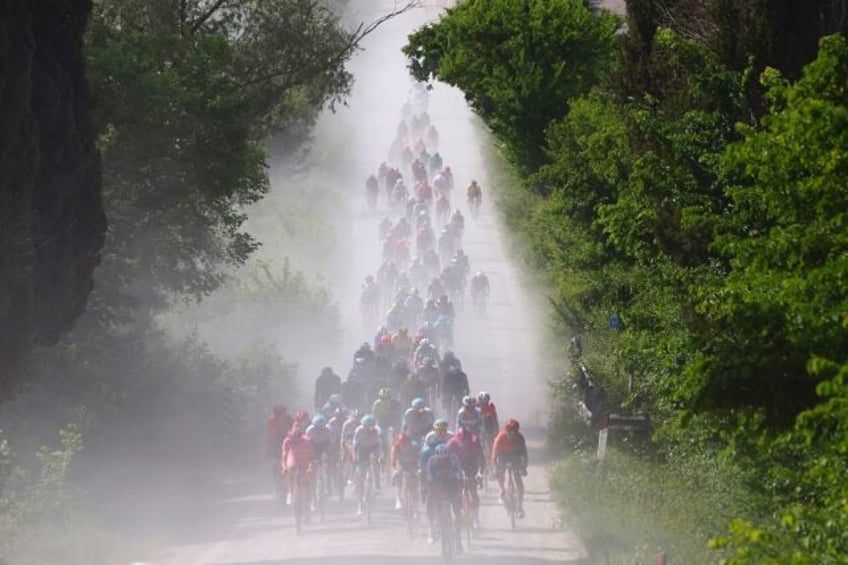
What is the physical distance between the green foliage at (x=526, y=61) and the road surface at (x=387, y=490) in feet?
18.5

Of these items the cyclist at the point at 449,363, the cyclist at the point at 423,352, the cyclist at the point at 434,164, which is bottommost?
the cyclist at the point at 449,363

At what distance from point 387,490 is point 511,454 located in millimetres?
4045

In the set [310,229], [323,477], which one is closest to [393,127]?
[310,229]

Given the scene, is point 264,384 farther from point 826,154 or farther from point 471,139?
point 471,139

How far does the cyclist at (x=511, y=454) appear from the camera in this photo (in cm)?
2631

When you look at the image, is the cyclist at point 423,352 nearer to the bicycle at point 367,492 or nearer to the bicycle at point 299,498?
the bicycle at point 367,492

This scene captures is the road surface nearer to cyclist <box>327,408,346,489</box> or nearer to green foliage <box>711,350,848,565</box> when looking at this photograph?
cyclist <box>327,408,346,489</box>

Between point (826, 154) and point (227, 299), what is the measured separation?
38263 millimetres

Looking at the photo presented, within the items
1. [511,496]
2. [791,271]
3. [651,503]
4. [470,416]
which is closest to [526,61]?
[470,416]

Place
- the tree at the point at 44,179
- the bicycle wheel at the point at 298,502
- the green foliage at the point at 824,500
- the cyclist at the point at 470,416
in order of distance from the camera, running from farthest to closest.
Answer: the cyclist at the point at 470,416 < the bicycle wheel at the point at 298,502 < the tree at the point at 44,179 < the green foliage at the point at 824,500

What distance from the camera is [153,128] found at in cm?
3281

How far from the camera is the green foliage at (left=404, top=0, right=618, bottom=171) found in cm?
4284

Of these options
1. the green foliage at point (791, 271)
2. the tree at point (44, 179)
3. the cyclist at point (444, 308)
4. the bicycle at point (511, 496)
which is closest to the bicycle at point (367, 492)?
the bicycle at point (511, 496)

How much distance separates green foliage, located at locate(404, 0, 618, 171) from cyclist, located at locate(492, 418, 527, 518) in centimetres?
1676
